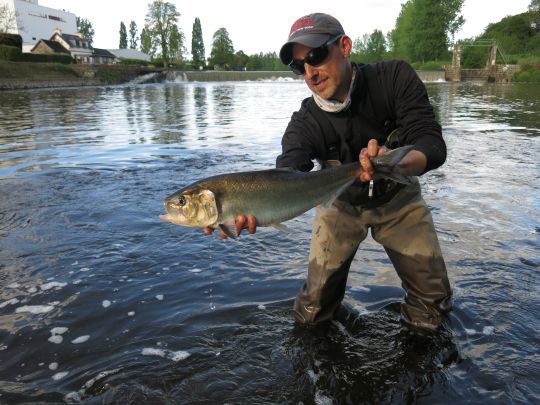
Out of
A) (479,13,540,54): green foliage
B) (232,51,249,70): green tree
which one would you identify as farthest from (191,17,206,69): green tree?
(479,13,540,54): green foliage

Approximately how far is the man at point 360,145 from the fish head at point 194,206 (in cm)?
92

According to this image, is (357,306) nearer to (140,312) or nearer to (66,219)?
(140,312)

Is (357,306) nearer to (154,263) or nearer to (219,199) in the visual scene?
(219,199)

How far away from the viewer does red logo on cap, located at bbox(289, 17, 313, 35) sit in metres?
3.89

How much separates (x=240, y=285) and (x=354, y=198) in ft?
7.15

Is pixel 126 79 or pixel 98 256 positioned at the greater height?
pixel 126 79

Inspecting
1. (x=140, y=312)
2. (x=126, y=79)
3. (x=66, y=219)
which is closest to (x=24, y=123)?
(x=66, y=219)

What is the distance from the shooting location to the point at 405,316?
4641mm

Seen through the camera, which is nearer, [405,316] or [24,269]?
[405,316]

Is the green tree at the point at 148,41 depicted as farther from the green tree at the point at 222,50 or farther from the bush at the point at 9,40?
the bush at the point at 9,40

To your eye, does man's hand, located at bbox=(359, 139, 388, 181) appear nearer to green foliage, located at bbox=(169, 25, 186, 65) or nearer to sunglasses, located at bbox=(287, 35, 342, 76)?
sunglasses, located at bbox=(287, 35, 342, 76)

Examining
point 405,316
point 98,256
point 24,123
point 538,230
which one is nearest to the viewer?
point 405,316

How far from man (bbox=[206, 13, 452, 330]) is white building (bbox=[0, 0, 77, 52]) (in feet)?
377

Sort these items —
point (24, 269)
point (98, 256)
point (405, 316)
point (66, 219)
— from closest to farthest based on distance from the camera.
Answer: point (405, 316)
point (24, 269)
point (98, 256)
point (66, 219)
